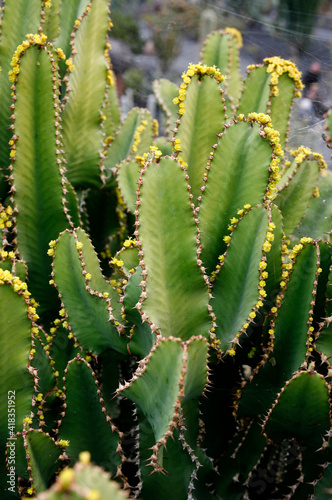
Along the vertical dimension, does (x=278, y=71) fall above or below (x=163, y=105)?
below

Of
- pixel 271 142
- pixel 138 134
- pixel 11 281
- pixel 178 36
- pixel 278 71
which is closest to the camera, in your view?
pixel 11 281

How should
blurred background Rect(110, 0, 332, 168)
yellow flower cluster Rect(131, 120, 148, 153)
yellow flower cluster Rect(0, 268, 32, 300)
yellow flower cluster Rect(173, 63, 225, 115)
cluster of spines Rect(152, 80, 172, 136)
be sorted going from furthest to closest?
blurred background Rect(110, 0, 332, 168)
cluster of spines Rect(152, 80, 172, 136)
yellow flower cluster Rect(131, 120, 148, 153)
yellow flower cluster Rect(173, 63, 225, 115)
yellow flower cluster Rect(0, 268, 32, 300)

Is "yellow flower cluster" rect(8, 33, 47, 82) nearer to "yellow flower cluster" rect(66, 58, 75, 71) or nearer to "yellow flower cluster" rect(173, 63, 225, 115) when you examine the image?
"yellow flower cluster" rect(66, 58, 75, 71)

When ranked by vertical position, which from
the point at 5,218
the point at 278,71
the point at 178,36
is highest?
the point at 178,36

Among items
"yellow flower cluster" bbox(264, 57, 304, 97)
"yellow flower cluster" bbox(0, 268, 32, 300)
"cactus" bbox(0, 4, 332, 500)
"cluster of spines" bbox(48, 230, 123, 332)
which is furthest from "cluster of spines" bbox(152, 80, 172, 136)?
"yellow flower cluster" bbox(0, 268, 32, 300)

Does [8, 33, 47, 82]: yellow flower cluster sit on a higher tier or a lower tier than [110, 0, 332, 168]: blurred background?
lower

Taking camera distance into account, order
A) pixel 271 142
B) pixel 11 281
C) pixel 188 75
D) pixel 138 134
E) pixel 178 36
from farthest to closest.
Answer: pixel 178 36, pixel 138 134, pixel 188 75, pixel 271 142, pixel 11 281

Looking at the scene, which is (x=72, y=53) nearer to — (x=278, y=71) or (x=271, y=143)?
(x=278, y=71)

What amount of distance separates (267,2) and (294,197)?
15807mm

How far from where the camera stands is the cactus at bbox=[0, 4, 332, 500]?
1.25 metres

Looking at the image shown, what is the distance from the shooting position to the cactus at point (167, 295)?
1.25 meters

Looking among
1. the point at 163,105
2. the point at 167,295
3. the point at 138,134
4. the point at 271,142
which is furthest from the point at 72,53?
the point at 167,295

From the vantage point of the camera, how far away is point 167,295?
4.14 feet

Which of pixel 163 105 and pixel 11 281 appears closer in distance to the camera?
pixel 11 281
